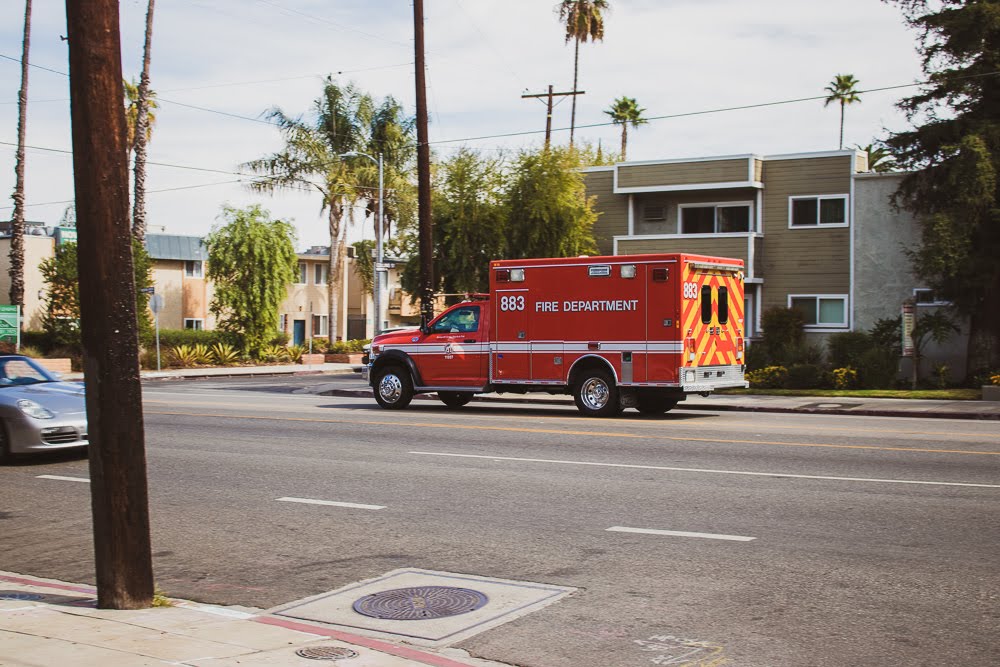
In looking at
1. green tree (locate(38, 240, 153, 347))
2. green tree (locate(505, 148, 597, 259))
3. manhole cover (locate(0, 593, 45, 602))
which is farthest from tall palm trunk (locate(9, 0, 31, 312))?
manhole cover (locate(0, 593, 45, 602))

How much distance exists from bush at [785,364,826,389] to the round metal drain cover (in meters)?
23.0

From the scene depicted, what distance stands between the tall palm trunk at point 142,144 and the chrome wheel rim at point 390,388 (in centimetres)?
2148

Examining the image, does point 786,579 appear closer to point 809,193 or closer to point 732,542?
point 732,542

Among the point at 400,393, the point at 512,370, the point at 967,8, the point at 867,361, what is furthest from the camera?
the point at 867,361

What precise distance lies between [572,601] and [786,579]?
1.61 m

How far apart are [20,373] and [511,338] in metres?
9.21

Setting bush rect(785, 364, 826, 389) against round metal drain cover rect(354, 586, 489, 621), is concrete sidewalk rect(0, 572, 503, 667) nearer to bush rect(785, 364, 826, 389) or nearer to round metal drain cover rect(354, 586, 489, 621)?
round metal drain cover rect(354, 586, 489, 621)

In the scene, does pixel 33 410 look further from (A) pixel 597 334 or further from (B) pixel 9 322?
(B) pixel 9 322

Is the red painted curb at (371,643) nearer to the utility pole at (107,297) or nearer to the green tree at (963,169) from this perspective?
the utility pole at (107,297)

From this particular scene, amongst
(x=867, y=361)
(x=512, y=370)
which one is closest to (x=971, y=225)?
(x=867, y=361)

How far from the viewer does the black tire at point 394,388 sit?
73.9 feet

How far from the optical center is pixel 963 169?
26.4 metres

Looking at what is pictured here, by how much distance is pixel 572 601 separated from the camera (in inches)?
283

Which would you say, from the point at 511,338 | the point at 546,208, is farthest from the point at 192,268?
the point at 511,338
